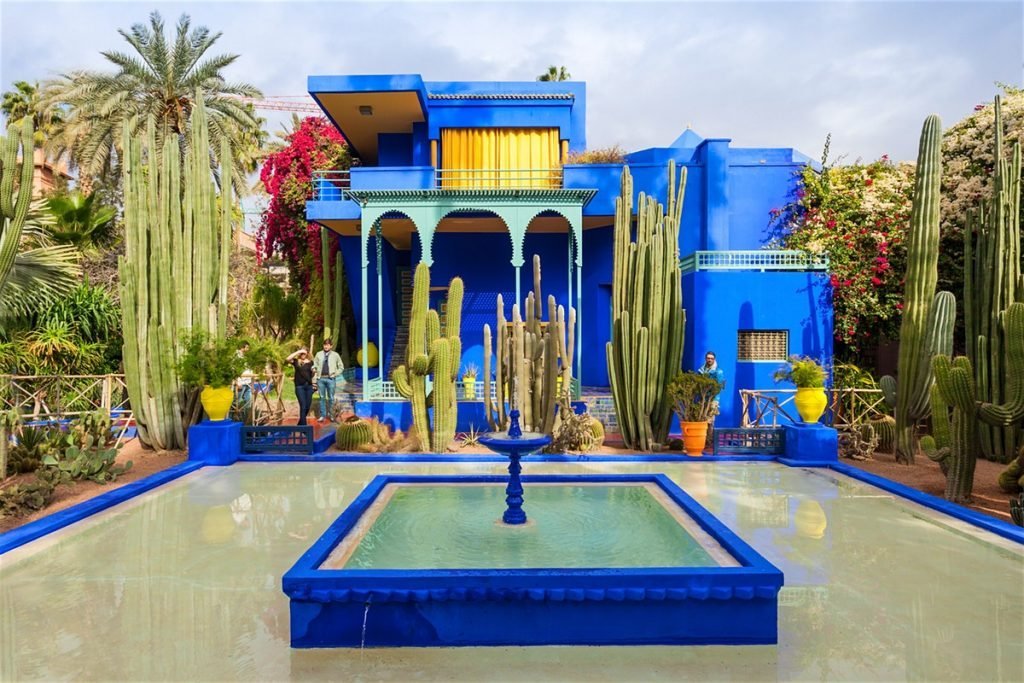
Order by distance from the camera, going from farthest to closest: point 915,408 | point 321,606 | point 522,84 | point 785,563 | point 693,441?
point 522,84 < point 693,441 < point 915,408 < point 785,563 < point 321,606

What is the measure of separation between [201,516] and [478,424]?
5810 millimetres

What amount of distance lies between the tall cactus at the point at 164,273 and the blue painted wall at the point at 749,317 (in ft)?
27.7

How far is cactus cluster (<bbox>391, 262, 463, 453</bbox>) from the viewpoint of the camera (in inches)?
414

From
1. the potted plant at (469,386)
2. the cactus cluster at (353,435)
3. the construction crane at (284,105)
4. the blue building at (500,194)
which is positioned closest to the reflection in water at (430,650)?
the cactus cluster at (353,435)

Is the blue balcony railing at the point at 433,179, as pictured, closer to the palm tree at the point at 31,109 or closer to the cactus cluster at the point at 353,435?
the cactus cluster at the point at 353,435

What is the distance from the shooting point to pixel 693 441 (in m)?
10.7

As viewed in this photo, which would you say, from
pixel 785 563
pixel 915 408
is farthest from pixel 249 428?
pixel 915 408

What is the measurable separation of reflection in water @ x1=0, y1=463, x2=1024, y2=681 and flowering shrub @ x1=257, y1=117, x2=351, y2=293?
12438 mm

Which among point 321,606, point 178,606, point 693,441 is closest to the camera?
point 321,606

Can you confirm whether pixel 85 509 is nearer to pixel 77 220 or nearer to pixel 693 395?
pixel 693 395

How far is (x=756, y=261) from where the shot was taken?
45.1 feet

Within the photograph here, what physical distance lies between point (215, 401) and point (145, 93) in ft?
45.8

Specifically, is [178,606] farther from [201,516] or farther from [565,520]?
[565,520]

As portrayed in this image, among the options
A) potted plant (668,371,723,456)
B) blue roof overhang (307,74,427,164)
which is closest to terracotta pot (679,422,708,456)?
potted plant (668,371,723,456)
